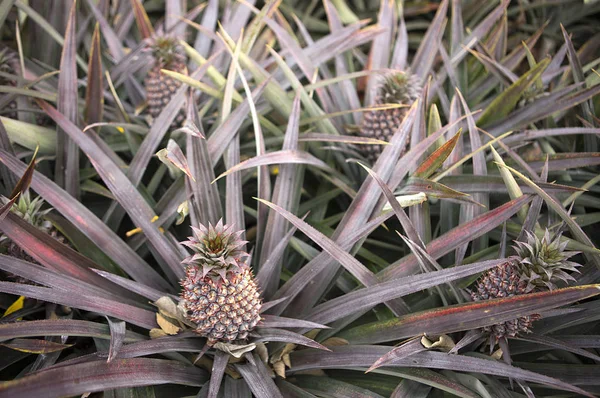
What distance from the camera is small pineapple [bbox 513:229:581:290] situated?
2.81 ft

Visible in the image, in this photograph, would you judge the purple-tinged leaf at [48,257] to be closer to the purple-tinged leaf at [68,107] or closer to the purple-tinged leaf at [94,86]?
the purple-tinged leaf at [68,107]

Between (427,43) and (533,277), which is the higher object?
(427,43)

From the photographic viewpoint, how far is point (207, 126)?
56.6 inches

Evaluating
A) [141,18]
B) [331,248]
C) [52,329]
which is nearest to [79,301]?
[52,329]

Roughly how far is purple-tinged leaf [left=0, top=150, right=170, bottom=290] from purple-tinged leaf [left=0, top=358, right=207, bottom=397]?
23 centimetres

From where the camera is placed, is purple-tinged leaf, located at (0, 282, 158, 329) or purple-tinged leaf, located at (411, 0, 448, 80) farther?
purple-tinged leaf, located at (411, 0, 448, 80)

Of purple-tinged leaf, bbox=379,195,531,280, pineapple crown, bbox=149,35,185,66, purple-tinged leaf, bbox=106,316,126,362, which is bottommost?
purple-tinged leaf, bbox=106,316,126,362

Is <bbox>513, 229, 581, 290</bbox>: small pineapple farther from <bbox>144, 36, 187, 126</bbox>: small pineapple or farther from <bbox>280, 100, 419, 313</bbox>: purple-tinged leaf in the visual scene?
<bbox>144, 36, 187, 126</bbox>: small pineapple

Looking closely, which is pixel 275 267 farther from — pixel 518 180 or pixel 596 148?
pixel 596 148

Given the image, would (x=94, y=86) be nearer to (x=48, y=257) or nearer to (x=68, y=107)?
Answer: (x=68, y=107)

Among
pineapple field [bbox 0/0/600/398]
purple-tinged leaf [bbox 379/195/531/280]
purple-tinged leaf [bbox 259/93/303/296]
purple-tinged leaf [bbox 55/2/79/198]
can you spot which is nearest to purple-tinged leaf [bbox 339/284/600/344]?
pineapple field [bbox 0/0/600/398]

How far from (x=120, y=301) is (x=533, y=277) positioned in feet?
2.64

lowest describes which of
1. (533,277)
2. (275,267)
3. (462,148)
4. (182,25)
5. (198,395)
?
(198,395)

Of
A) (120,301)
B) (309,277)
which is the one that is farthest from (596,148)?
(120,301)
